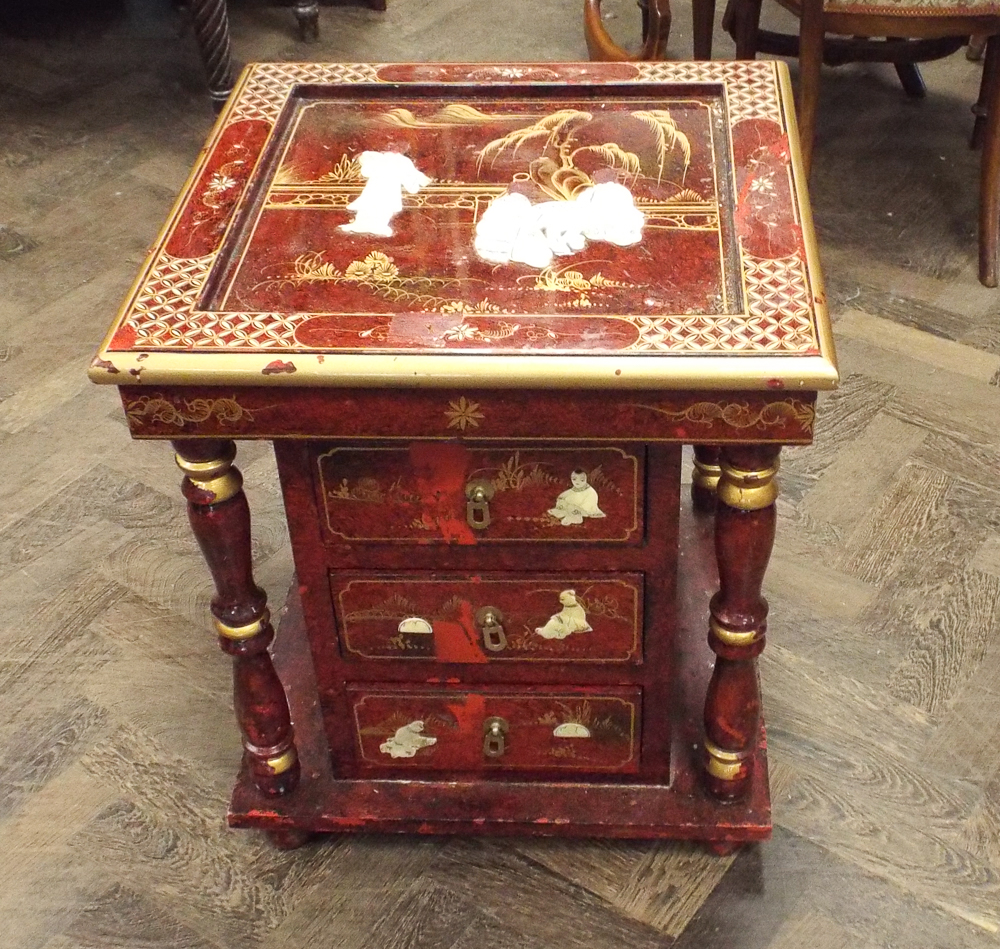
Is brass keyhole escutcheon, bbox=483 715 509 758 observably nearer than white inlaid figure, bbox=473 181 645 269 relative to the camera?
No

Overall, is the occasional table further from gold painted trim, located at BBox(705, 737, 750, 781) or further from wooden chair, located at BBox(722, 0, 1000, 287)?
wooden chair, located at BBox(722, 0, 1000, 287)

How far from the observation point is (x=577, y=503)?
1023mm

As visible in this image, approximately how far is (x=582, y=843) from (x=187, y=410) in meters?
0.65

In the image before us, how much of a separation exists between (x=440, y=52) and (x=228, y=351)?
2020 mm

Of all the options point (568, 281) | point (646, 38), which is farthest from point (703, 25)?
point (568, 281)

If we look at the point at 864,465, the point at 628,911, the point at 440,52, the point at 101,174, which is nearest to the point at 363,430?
the point at 628,911

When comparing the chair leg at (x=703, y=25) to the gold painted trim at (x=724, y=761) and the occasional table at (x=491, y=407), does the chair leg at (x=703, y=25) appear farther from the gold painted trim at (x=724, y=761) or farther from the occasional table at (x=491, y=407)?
the gold painted trim at (x=724, y=761)

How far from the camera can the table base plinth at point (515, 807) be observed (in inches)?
47.8

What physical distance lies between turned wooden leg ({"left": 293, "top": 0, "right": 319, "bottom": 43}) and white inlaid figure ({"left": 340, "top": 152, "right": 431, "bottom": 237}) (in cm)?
179

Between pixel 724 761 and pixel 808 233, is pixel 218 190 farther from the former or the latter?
pixel 724 761

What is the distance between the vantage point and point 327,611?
3.67ft

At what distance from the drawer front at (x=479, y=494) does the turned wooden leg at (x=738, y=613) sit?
79mm

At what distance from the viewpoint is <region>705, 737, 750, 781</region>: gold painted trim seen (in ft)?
3.85

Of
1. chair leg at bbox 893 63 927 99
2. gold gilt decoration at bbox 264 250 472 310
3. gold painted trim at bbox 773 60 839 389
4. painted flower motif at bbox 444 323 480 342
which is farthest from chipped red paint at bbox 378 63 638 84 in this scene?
chair leg at bbox 893 63 927 99
